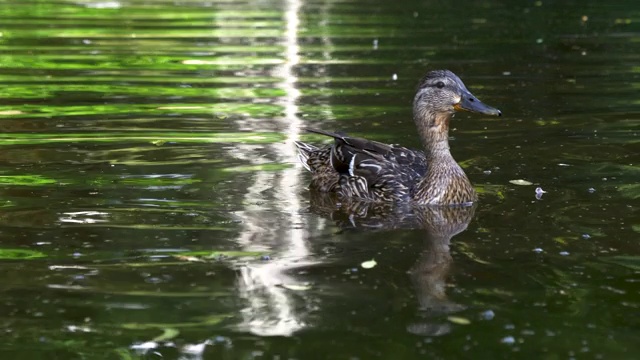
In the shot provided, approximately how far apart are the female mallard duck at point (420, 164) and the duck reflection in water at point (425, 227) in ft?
0.32

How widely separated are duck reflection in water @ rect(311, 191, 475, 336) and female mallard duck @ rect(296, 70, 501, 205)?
0.10 metres

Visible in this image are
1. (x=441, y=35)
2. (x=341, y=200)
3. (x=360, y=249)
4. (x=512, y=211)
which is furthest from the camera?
(x=441, y=35)

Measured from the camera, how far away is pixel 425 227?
916cm

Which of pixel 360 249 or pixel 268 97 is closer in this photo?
pixel 360 249

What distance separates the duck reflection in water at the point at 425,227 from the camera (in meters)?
7.08

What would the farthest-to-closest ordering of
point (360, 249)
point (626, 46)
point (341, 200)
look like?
point (626, 46), point (341, 200), point (360, 249)

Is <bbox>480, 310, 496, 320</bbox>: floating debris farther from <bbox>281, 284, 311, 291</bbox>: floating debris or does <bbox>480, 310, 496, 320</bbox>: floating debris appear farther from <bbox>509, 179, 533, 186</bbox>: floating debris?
<bbox>509, 179, 533, 186</bbox>: floating debris

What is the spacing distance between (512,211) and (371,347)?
3.20m

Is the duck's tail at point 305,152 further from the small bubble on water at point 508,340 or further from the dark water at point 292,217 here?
the small bubble on water at point 508,340

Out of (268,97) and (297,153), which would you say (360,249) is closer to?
(297,153)

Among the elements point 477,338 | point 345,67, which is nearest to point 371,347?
point 477,338

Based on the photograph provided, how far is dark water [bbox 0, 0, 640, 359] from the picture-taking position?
679 cm

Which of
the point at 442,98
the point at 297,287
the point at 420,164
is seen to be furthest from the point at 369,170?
the point at 297,287

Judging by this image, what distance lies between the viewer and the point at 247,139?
12.2 metres
